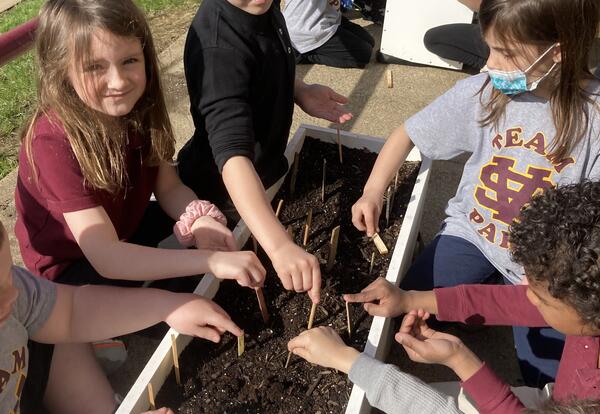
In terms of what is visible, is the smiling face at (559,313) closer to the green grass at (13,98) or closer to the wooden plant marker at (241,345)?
the wooden plant marker at (241,345)

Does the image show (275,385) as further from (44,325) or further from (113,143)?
(113,143)

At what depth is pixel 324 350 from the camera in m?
1.62

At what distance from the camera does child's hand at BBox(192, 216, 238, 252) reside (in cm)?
196

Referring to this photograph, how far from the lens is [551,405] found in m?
1.10

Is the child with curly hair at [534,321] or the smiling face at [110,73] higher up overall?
the smiling face at [110,73]

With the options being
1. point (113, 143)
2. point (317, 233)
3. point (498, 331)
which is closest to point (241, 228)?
→ point (317, 233)

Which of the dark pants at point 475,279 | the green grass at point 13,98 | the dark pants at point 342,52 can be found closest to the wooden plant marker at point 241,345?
the dark pants at point 475,279

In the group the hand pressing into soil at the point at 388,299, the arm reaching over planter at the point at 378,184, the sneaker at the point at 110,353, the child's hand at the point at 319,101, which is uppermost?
the child's hand at the point at 319,101

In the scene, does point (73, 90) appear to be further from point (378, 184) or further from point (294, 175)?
point (378, 184)

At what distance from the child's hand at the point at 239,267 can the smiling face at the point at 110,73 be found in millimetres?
591

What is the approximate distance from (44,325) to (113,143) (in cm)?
62

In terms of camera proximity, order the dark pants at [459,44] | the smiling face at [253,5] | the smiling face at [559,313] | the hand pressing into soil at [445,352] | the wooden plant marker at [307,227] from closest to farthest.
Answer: the smiling face at [559,313] < the hand pressing into soil at [445,352] < the smiling face at [253,5] < the wooden plant marker at [307,227] < the dark pants at [459,44]

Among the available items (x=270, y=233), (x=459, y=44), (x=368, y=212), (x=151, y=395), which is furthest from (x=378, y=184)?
(x=459, y=44)

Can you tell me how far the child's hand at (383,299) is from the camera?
1.76 m
